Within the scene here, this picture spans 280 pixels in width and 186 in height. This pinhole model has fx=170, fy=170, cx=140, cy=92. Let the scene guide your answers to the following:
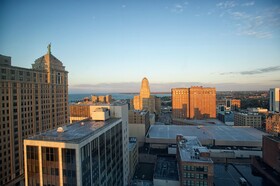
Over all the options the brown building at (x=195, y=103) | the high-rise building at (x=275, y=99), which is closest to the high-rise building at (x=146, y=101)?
the brown building at (x=195, y=103)

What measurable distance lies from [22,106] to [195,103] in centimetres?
8386

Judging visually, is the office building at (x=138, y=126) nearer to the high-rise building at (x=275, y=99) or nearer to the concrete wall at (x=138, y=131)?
the concrete wall at (x=138, y=131)

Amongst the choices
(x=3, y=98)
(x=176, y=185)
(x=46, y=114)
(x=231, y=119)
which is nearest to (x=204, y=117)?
(x=231, y=119)

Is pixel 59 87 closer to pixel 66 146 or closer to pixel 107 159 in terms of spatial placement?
pixel 107 159

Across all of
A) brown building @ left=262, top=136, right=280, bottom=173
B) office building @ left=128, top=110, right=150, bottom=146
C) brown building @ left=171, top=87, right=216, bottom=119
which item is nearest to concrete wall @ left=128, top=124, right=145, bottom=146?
office building @ left=128, top=110, right=150, bottom=146

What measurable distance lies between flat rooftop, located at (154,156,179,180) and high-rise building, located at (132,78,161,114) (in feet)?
238

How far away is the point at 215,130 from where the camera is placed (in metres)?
60.0

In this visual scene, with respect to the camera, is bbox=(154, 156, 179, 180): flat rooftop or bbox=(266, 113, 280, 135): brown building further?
bbox=(266, 113, 280, 135): brown building

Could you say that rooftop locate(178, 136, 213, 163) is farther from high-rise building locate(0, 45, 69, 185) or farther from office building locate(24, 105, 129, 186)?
high-rise building locate(0, 45, 69, 185)

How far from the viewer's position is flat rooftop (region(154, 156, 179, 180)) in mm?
30188

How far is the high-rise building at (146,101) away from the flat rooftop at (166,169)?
2850 inches

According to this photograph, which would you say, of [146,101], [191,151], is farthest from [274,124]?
[146,101]

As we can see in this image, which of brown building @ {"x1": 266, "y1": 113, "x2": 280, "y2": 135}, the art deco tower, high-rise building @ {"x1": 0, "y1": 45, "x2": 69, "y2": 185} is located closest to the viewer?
high-rise building @ {"x1": 0, "y1": 45, "x2": 69, "y2": 185}

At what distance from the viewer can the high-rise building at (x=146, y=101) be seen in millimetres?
111156
